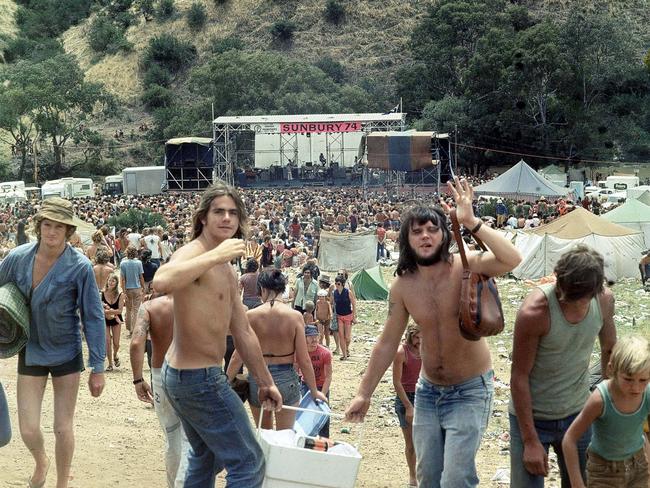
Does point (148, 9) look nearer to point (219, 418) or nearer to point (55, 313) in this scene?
point (55, 313)

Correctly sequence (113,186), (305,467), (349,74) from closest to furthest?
(305,467)
(113,186)
(349,74)

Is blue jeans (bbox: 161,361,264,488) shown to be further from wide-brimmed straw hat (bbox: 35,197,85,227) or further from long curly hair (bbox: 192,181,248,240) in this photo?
wide-brimmed straw hat (bbox: 35,197,85,227)

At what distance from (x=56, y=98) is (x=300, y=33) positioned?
Answer: 25252mm

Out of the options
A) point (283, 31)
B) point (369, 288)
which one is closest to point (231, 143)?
point (369, 288)

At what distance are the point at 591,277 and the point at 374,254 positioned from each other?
21125 mm

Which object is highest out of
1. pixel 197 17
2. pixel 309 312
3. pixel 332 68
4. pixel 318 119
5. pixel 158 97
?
pixel 197 17

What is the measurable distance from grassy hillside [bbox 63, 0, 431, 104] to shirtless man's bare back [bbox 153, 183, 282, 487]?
7717cm

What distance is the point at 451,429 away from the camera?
4.73m

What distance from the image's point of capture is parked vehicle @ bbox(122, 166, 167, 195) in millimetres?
56219

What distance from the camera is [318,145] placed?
182 ft

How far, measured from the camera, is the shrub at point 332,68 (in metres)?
78.5

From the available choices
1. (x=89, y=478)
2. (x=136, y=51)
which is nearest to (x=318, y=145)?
(x=136, y=51)

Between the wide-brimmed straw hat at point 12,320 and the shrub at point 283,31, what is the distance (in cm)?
8148

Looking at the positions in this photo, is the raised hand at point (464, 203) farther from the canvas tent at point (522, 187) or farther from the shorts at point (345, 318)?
the canvas tent at point (522, 187)
